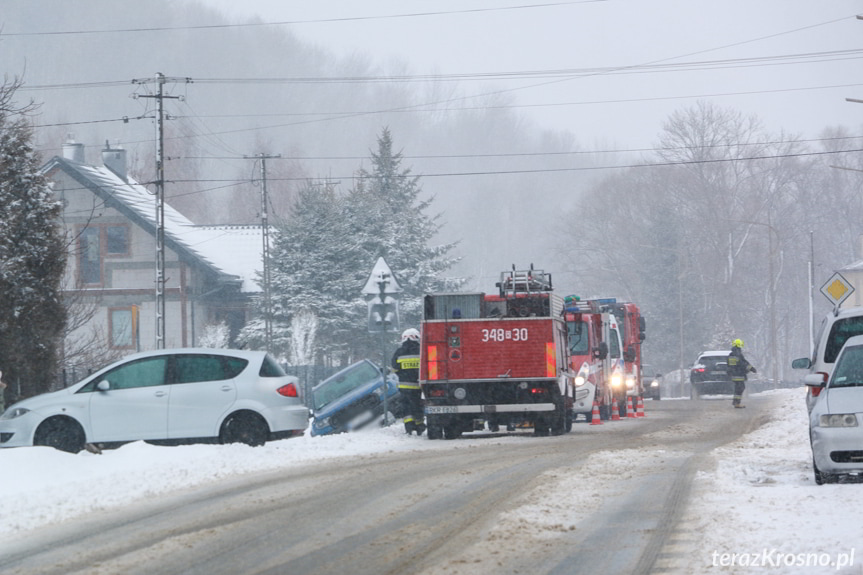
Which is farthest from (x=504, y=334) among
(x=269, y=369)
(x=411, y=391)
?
(x=269, y=369)

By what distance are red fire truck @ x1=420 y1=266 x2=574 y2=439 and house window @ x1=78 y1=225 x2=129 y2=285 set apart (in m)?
35.8

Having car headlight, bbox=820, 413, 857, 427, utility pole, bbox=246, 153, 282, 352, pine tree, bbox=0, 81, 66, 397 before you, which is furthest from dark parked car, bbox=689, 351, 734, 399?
car headlight, bbox=820, 413, 857, 427

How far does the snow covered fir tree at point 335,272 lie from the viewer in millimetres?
53406

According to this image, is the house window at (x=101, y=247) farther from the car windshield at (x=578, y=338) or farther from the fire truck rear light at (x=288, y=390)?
the fire truck rear light at (x=288, y=390)

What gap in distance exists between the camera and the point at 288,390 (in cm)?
1853

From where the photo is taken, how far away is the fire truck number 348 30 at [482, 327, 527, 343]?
70.4 feet

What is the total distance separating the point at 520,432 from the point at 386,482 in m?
11.0

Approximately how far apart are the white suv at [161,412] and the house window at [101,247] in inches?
1481

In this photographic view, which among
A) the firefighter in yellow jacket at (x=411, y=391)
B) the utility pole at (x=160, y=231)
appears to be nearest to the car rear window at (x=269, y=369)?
the firefighter in yellow jacket at (x=411, y=391)

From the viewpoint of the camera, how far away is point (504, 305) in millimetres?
22422

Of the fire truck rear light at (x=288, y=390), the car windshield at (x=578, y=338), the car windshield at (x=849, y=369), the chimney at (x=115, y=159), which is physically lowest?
the fire truck rear light at (x=288, y=390)

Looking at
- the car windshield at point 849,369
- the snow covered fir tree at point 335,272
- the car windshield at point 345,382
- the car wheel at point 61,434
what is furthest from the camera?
the snow covered fir tree at point 335,272

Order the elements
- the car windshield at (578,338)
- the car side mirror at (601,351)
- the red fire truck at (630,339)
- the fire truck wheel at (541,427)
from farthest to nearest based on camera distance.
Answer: the red fire truck at (630,339), the car windshield at (578,338), the car side mirror at (601,351), the fire truck wheel at (541,427)

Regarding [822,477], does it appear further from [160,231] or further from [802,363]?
[160,231]
